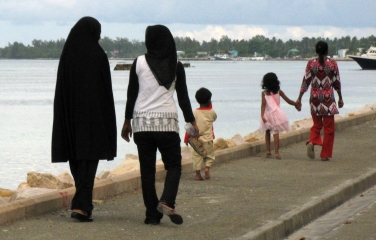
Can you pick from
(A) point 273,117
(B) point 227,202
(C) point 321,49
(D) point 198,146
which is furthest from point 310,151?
(B) point 227,202

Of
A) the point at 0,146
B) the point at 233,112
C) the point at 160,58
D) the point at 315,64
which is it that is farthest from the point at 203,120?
the point at 233,112

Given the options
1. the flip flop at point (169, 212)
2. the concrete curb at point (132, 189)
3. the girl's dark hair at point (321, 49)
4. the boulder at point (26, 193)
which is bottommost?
the boulder at point (26, 193)

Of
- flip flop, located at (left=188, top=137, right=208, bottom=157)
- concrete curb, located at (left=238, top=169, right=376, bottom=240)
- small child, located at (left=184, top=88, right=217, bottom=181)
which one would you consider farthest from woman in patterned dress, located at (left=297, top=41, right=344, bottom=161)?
flip flop, located at (left=188, top=137, right=208, bottom=157)

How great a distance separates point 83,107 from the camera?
777 cm

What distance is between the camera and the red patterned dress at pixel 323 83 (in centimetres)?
1303

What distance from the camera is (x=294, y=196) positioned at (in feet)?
32.0

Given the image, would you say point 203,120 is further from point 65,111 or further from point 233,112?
point 233,112

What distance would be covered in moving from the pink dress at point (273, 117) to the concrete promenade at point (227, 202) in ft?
1.66

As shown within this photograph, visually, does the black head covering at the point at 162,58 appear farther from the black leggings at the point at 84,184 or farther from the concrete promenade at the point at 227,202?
the concrete promenade at the point at 227,202

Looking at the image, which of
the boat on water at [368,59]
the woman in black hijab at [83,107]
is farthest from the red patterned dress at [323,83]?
the boat on water at [368,59]

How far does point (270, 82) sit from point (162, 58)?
5.99 metres

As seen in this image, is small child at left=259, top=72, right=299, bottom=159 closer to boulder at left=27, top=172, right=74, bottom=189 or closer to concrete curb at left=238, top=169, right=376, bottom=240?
concrete curb at left=238, top=169, right=376, bottom=240

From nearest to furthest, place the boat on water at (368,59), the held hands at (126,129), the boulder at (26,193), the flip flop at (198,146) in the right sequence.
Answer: the held hands at (126,129) < the boulder at (26,193) < the flip flop at (198,146) < the boat on water at (368,59)

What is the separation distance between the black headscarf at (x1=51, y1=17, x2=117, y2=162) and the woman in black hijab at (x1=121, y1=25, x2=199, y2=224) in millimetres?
298
